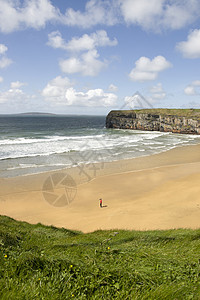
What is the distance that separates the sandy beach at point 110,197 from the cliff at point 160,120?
156 ft

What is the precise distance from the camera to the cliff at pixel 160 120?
67125mm

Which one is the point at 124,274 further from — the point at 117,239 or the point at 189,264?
the point at 117,239

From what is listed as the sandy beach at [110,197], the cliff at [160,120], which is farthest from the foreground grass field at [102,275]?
the cliff at [160,120]

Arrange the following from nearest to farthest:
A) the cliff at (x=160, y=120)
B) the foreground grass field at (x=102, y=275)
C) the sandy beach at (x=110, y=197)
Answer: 1. the foreground grass field at (x=102, y=275)
2. the sandy beach at (x=110, y=197)
3. the cliff at (x=160, y=120)

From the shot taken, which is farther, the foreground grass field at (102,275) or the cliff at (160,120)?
the cliff at (160,120)

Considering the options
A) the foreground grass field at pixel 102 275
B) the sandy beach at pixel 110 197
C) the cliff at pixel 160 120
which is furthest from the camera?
the cliff at pixel 160 120

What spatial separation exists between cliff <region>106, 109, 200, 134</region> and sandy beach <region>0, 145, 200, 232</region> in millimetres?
47544

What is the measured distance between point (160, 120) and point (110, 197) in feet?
217

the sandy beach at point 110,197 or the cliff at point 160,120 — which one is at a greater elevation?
the cliff at point 160,120

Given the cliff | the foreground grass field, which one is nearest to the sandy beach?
the foreground grass field

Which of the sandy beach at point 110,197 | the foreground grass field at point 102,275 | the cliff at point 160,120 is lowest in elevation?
the sandy beach at point 110,197

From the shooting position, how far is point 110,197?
15.4 meters

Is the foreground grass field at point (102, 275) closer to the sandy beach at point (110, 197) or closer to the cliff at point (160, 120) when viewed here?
the sandy beach at point (110, 197)

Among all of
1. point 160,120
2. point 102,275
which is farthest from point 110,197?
point 160,120
